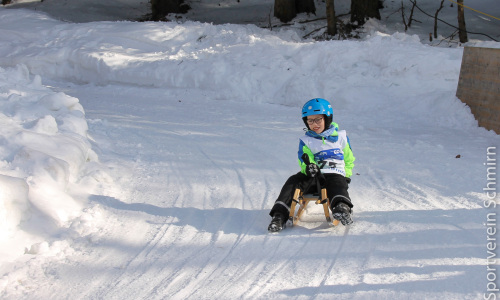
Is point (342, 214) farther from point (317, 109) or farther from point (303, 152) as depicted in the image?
point (317, 109)

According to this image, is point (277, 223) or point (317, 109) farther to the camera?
point (317, 109)

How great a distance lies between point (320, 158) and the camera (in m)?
4.69

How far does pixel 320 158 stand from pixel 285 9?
485 inches

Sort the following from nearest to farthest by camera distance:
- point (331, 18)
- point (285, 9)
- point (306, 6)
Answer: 1. point (331, 18)
2. point (285, 9)
3. point (306, 6)

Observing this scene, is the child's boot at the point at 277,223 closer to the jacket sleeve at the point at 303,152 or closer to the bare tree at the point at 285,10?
the jacket sleeve at the point at 303,152

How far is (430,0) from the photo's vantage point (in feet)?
56.0

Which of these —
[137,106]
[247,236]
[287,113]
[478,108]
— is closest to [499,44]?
[478,108]

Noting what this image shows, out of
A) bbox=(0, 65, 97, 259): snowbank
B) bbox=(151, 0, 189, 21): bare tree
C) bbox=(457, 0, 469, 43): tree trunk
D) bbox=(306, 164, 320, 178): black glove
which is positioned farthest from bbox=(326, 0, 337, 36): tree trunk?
bbox=(306, 164, 320, 178): black glove

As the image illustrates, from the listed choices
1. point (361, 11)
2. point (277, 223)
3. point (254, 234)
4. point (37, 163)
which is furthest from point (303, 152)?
point (361, 11)

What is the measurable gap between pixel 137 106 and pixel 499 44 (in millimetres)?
7665

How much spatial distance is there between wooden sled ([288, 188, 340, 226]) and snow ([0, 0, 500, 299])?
0.08 metres

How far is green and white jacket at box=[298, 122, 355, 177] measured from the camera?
184 inches

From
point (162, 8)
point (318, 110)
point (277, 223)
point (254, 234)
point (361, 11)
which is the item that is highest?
point (318, 110)

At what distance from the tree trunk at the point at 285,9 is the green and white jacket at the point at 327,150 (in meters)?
12.1
